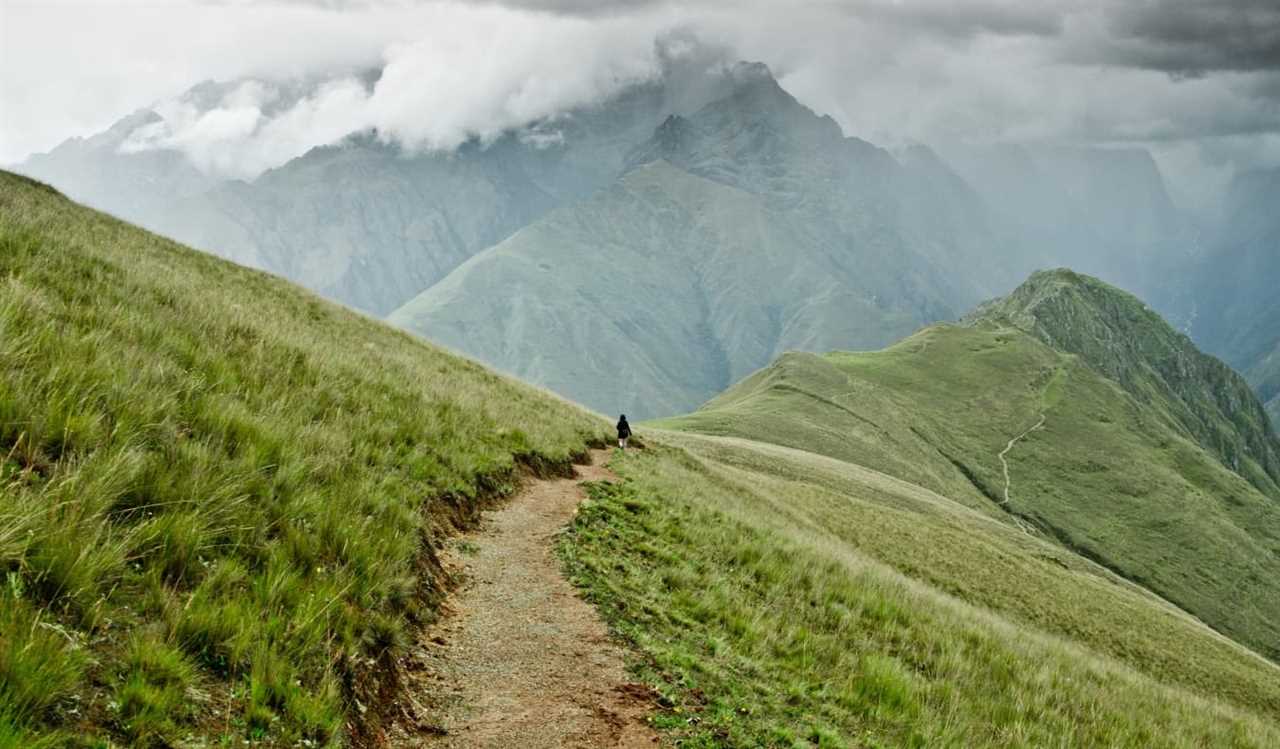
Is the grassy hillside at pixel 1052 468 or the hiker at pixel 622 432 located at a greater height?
the hiker at pixel 622 432

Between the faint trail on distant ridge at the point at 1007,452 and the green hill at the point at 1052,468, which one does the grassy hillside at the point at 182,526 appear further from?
the faint trail on distant ridge at the point at 1007,452

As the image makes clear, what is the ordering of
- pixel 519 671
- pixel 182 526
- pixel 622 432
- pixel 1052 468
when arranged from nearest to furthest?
pixel 182 526, pixel 519 671, pixel 622 432, pixel 1052 468

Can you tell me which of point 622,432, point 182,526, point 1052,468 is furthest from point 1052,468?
point 182,526

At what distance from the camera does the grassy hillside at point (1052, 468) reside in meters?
115

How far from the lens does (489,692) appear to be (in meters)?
7.10

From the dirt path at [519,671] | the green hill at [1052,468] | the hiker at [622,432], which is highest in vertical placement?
the dirt path at [519,671]

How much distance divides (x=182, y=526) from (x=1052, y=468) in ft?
623

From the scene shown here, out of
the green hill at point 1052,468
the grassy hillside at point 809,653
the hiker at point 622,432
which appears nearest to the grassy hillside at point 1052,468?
the green hill at point 1052,468

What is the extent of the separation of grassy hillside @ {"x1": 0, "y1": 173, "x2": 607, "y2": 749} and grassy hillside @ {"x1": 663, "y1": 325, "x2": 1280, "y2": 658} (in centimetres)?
8004

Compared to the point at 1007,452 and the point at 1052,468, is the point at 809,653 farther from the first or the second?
the point at 1052,468

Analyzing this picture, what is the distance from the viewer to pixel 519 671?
760 cm

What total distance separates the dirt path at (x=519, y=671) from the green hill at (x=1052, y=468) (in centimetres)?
8136

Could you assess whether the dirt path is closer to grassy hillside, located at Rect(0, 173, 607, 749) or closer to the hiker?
grassy hillside, located at Rect(0, 173, 607, 749)

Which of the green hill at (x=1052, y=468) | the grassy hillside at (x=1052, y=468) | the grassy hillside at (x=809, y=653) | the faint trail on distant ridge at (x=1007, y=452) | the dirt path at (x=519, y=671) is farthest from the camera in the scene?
the faint trail on distant ridge at (x=1007, y=452)
